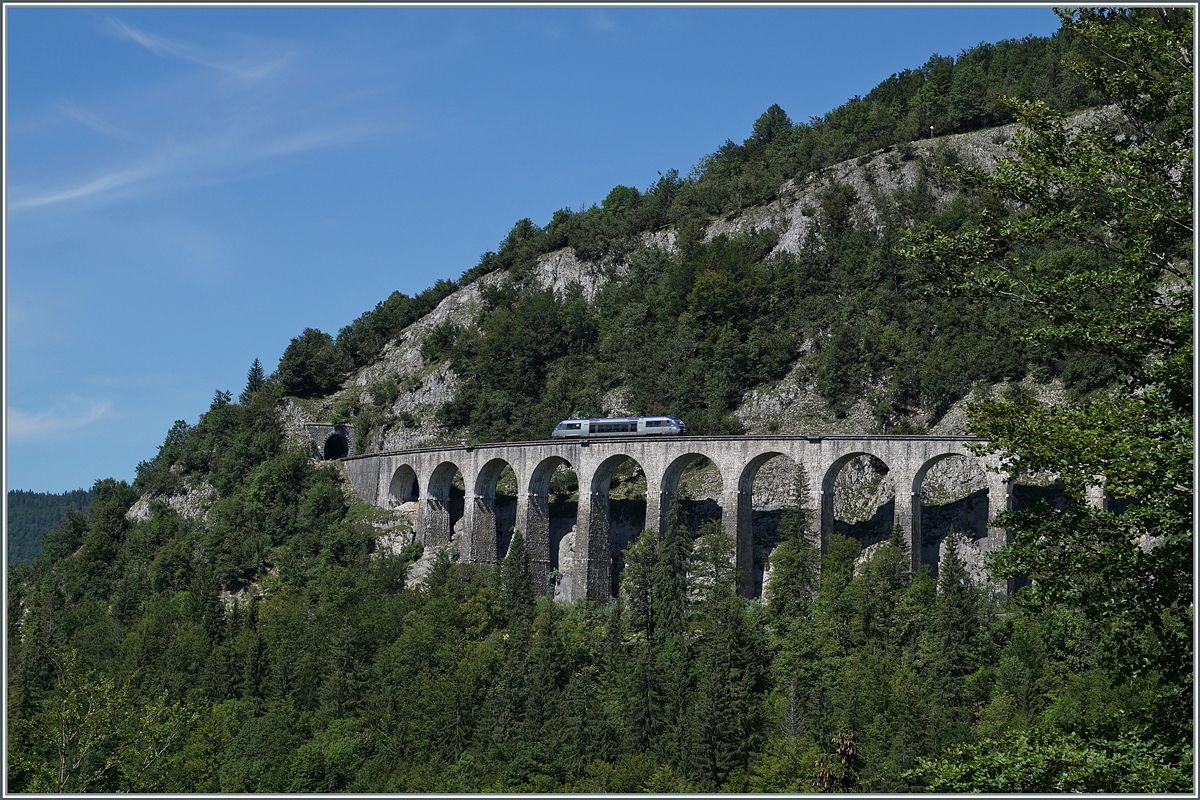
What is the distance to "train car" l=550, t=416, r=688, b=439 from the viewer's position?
275 feet

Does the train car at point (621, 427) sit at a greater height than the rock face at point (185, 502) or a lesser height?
greater

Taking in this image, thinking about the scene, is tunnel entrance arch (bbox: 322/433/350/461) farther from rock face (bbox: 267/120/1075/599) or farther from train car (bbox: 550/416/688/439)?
train car (bbox: 550/416/688/439)

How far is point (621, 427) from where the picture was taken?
86188 millimetres

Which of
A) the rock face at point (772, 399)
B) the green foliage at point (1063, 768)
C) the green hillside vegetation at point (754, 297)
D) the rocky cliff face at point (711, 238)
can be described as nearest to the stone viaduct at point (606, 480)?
the rock face at point (772, 399)

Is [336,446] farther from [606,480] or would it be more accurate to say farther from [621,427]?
[621,427]

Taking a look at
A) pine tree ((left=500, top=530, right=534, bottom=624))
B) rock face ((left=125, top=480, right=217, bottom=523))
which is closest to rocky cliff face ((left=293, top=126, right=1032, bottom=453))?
rock face ((left=125, top=480, right=217, bottom=523))

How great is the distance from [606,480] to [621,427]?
12.3 ft

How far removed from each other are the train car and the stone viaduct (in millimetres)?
1035

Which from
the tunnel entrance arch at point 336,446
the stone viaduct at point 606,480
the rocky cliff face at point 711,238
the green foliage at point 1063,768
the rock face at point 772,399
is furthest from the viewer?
the tunnel entrance arch at point 336,446

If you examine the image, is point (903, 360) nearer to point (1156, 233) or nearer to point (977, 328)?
point (977, 328)

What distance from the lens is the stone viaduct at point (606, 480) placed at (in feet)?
244

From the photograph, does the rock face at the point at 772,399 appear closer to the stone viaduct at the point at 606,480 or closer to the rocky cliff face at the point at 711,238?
the rocky cliff face at the point at 711,238

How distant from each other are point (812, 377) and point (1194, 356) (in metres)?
84.2

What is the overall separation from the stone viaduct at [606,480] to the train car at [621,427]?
1.03m
